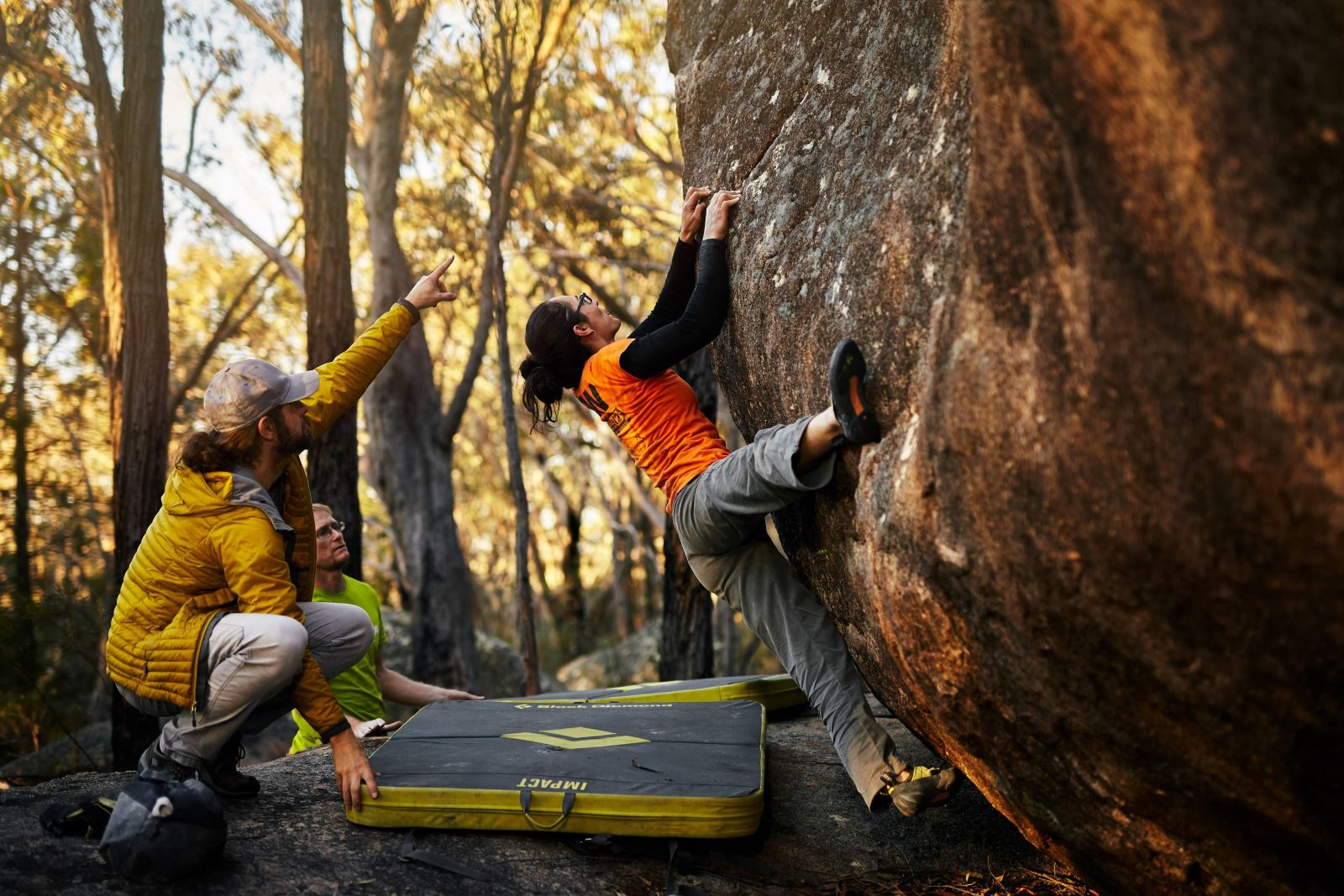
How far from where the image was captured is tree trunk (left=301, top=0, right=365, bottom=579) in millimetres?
7809

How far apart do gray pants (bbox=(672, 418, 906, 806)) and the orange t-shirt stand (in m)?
0.17

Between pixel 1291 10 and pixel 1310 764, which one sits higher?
pixel 1291 10

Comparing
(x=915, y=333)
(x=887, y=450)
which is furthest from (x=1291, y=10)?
(x=887, y=450)

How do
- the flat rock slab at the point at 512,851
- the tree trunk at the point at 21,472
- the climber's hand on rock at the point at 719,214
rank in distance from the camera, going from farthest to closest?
the tree trunk at the point at 21,472 → the climber's hand on rock at the point at 719,214 → the flat rock slab at the point at 512,851

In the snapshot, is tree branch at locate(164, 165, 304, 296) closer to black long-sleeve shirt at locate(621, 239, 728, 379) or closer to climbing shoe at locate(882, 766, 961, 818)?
black long-sleeve shirt at locate(621, 239, 728, 379)

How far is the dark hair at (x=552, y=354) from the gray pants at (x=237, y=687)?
142cm

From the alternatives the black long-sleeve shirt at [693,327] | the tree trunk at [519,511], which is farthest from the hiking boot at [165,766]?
the tree trunk at [519,511]

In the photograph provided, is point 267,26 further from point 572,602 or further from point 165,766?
point 572,602

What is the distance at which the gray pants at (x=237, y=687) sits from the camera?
12.3 feet

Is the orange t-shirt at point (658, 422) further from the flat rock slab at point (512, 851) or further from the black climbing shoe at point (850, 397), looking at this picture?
the flat rock slab at point (512, 851)

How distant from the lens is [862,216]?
11.8ft

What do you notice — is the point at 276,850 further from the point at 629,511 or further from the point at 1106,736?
the point at 629,511

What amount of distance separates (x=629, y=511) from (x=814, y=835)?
21.1 metres

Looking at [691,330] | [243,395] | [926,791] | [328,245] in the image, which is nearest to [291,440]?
[243,395]
